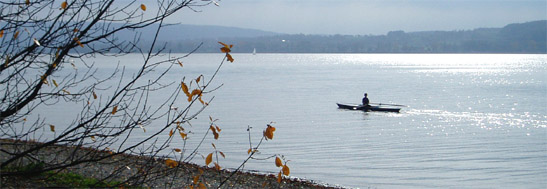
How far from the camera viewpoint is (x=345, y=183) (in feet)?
71.4

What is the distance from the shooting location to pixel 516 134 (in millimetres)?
37250

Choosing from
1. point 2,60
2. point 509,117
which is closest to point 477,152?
point 509,117

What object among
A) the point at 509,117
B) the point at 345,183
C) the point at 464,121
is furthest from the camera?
the point at 509,117

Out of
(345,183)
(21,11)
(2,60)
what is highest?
(21,11)

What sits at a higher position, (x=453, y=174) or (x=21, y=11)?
(x=21, y=11)

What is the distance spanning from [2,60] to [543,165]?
25.9m

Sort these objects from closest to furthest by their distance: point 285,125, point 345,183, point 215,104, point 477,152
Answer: point 345,183
point 477,152
point 285,125
point 215,104

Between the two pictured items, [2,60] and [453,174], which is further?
[453,174]

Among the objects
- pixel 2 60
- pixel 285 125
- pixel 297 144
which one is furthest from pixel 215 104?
pixel 2 60

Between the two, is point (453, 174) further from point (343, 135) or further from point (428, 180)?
point (343, 135)

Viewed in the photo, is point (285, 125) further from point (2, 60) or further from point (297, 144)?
point (2, 60)

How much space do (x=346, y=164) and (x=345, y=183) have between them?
4.32m

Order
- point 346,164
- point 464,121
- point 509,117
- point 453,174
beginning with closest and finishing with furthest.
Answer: point 453,174 < point 346,164 < point 464,121 < point 509,117

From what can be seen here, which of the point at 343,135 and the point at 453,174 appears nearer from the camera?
the point at 453,174
